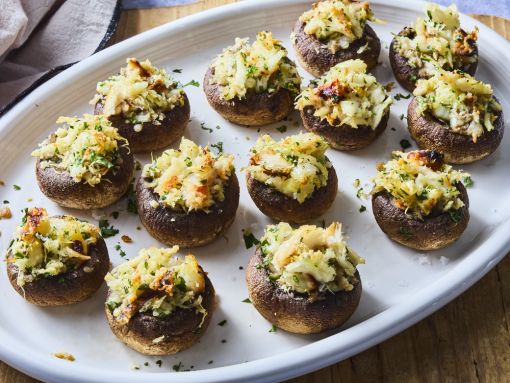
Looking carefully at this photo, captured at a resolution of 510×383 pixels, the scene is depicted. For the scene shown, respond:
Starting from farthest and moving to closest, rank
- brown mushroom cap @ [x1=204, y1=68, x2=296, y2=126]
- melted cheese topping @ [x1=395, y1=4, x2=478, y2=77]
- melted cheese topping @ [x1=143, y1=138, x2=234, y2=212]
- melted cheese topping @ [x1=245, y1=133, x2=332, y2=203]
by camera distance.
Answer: melted cheese topping @ [x1=395, y1=4, x2=478, y2=77] → brown mushroom cap @ [x1=204, y1=68, x2=296, y2=126] → melted cheese topping @ [x1=245, y1=133, x2=332, y2=203] → melted cheese topping @ [x1=143, y1=138, x2=234, y2=212]

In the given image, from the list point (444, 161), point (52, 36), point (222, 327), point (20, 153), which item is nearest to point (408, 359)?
point (222, 327)

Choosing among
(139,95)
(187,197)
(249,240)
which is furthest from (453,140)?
(139,95)

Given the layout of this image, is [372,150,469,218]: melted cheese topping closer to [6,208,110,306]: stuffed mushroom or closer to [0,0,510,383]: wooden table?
[0,0,510,383]: wooden table

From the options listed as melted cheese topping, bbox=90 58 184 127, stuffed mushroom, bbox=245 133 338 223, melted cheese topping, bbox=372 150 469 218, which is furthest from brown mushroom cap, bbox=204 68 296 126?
melted cheese topping, bbox=372 150 469 218

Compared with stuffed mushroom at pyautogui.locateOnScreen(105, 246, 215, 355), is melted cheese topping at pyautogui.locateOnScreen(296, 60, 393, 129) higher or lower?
higher

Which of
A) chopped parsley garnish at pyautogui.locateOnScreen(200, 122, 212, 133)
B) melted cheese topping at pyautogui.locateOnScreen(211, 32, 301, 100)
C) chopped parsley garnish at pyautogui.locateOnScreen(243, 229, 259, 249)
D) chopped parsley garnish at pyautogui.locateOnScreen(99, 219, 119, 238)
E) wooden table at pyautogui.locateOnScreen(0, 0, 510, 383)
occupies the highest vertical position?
melted cheese topping at pyautogui.locateOnScreen(211, 32, 301, 100)

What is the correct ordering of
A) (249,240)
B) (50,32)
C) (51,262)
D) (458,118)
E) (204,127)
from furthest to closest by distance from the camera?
(50,32) < (204,127) < (458,118) < (249,240) < (51,262)

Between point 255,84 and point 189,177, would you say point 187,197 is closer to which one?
point 189,177
